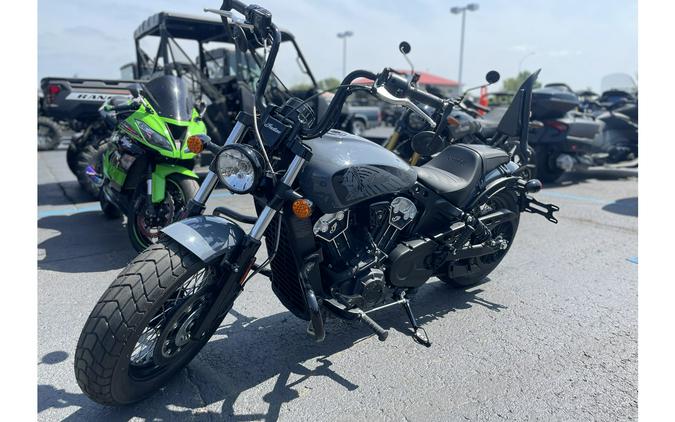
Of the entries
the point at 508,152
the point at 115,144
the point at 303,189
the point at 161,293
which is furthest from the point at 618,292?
the point at 115,144

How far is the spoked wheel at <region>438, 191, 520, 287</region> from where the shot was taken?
3.48 metres

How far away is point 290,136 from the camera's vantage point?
92.7 inches

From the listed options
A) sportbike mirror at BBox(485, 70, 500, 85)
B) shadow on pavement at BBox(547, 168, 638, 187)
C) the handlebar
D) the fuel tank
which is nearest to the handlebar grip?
the handlebar

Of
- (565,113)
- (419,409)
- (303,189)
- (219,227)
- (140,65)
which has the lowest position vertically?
(419,409)

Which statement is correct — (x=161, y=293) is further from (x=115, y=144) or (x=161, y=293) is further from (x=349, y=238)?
(x=115, y=144)

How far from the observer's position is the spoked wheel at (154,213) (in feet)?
13.4

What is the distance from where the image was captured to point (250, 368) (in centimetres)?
261

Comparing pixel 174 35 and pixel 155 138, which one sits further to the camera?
pixel 174 35

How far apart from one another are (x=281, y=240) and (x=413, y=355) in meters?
1.04

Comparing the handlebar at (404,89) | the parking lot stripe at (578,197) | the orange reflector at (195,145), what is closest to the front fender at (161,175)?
the orange reflector at (195,145)

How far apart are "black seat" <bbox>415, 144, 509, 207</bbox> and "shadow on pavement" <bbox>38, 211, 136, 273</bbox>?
2.71 metres

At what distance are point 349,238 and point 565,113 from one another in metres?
7.26

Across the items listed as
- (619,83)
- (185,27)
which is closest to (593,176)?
(619,83)

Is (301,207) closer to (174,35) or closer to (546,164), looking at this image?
(546,164)
